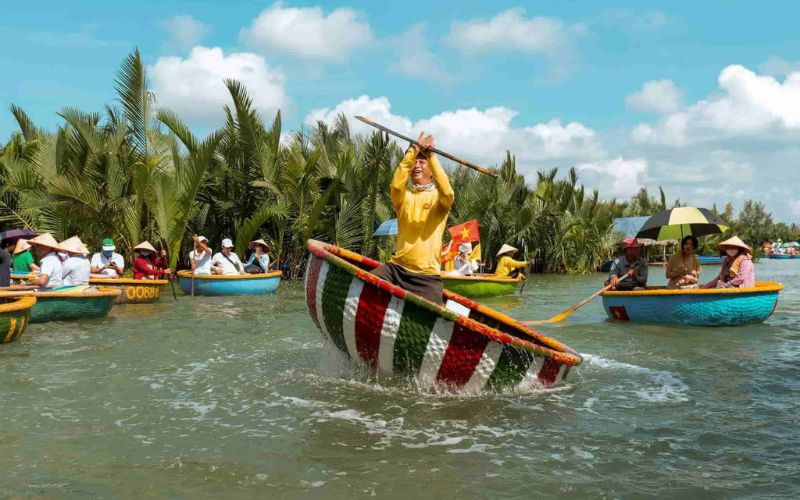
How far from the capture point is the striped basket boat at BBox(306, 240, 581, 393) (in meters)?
5.46

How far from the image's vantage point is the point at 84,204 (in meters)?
17.0

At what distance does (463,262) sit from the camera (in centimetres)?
1814

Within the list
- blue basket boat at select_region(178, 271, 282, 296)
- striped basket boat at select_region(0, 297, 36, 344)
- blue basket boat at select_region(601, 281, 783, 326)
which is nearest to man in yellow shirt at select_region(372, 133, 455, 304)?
striped basket boat at select_region(0, 297, 36, 344)

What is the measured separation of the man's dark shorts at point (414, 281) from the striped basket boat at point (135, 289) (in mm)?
9256

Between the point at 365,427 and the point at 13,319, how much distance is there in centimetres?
538

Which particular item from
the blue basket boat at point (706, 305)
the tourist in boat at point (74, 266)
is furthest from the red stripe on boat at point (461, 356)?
the tourist in boat at point (74, 266)

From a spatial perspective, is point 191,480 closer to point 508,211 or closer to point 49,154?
point 49,154

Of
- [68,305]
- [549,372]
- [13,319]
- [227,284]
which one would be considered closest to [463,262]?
[227,284]

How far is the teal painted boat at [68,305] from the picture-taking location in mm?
10570

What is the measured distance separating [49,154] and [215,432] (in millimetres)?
15396

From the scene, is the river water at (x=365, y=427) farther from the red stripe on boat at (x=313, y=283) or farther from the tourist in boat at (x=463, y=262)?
the tourist in boat at (x=463, y=262)

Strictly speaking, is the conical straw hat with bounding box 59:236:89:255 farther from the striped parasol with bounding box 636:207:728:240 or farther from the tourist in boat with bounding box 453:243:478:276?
the tourist in boat with bounding box 453:243:478:276

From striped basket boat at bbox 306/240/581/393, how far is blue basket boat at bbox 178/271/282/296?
33.9 ft

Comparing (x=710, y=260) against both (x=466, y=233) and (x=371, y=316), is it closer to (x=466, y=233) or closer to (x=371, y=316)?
(x=466, y=233)
